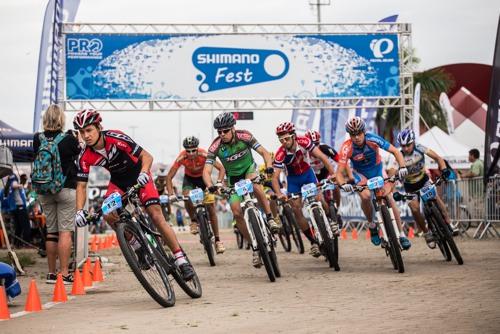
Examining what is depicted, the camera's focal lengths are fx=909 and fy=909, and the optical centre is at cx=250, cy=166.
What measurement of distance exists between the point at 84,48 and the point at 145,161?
18.4 m

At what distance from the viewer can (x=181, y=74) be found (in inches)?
1105

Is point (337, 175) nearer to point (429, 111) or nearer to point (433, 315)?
point (433, 315)

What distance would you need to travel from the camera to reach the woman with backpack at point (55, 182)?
1192 centimetres

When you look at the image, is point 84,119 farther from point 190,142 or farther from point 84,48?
point 84,48

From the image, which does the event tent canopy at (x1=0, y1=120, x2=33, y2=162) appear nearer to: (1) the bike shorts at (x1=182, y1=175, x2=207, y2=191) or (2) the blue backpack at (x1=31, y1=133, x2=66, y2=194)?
(1) the bike shorts at (x1=182, y1=175, x2=207, y2=191)

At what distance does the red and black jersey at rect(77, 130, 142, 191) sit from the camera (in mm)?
9562

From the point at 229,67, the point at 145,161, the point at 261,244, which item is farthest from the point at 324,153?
the point at 229,67

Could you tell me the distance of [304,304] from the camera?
8.86 meters

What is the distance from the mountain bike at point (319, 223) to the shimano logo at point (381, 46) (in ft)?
52.6

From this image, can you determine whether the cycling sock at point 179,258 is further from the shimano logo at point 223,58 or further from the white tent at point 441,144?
the white tent at point 441,144

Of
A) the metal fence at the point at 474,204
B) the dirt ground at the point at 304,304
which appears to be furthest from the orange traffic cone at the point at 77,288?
the metal fence at the point at 474,204

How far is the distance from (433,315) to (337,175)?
18.4 ft

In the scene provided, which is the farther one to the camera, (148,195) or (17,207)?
(17,207)

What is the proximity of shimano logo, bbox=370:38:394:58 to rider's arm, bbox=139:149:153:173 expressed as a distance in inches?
778
